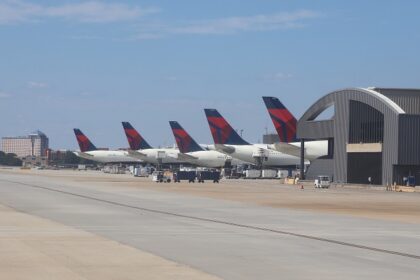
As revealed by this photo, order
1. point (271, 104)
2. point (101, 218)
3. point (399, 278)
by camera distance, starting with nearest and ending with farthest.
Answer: point (399, 278) → point (101, 218) → point (271, 104)

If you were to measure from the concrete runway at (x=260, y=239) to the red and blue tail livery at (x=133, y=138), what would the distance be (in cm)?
13627

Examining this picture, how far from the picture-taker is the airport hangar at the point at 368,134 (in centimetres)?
9069

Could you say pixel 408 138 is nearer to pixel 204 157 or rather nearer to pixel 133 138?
pixel 204 157

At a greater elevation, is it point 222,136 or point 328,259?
point 222,136

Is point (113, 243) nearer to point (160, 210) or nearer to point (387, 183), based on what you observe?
point (160, 210)

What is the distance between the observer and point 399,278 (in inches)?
671

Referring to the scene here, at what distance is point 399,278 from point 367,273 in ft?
2.88

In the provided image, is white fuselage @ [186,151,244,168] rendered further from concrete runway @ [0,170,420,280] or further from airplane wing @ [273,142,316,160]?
concrete runway @ [0,170,420,280]

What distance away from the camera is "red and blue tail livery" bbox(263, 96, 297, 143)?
395 ft

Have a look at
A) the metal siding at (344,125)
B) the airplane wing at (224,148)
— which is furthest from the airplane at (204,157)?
the metal siding at (344,125)

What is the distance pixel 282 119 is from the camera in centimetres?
12062

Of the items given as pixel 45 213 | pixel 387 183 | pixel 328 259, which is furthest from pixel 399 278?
pixel 387 183

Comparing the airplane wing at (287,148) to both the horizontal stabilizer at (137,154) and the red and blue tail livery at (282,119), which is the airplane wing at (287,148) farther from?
the horizontal stabilizer at (137,154)

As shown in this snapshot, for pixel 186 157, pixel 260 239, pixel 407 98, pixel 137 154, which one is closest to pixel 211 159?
pixel 186 157
